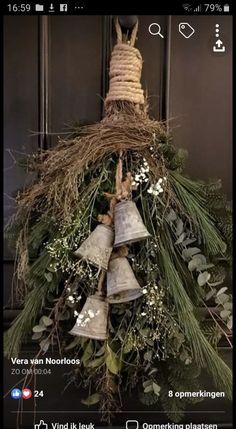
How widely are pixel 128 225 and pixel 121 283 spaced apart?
0.08 metres

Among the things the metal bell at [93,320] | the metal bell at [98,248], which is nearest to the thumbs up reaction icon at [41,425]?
the metal bell at [93,320]

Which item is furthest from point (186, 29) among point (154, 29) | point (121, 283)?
point (121, 283)

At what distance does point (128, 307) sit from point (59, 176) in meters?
0.23

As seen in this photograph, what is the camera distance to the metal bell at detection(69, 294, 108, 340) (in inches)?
28.0

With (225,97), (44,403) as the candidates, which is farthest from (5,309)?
(225,97)

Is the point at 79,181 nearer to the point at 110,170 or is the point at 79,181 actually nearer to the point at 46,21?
the point at 110,170

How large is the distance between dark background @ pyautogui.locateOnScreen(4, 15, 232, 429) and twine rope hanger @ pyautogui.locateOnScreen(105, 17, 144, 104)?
8 cm

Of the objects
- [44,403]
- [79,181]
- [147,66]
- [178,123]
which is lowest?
[44,403]

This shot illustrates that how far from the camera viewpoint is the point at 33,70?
2.89ft

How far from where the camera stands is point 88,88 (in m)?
0.89
